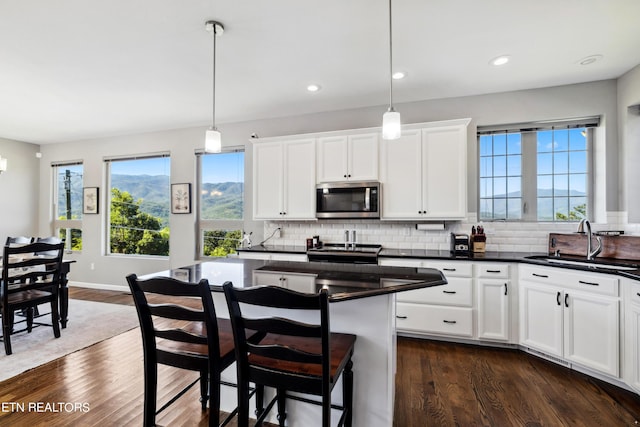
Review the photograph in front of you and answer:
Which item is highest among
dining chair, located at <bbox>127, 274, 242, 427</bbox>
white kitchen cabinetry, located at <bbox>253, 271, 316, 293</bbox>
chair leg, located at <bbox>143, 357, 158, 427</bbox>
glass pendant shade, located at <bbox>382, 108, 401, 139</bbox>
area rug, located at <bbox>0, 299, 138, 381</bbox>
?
glass pendant shade, located at <bbox>382, 108, 401, 139</bbox>

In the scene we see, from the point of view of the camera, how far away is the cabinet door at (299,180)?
3.69 m

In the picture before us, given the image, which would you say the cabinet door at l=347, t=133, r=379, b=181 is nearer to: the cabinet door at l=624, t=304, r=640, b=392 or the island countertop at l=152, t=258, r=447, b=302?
the island countertop at l=152, t=258, r=447, b=302

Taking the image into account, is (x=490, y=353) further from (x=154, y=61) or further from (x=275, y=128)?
(x=154, y=61)

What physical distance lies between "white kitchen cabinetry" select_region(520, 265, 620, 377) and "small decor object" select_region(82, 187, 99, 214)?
256 inches

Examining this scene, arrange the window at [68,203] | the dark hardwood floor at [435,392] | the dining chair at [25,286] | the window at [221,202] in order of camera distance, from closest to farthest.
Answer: the dark hardwood floor at [435,392]
the dining chair at [25,286]
the window at [221,202]
the window at [68,203]

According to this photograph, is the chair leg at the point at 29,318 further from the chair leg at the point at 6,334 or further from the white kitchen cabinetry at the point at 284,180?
the white kitchen cabinetry at the point at 284,180

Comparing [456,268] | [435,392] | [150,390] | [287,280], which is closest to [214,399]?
[150,390]

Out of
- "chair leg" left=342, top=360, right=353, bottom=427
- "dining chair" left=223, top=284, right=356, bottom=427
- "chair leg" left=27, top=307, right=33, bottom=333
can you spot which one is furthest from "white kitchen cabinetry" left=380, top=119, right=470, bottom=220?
"chair leg" left=27, top=307, right=33, bottom=333

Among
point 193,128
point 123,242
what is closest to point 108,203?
point 123,242

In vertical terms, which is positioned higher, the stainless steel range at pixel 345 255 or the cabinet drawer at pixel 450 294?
the stainless steel range at pixel 345 255

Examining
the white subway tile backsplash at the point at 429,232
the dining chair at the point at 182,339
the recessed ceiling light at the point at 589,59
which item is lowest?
the dining chair at the point at 182,339

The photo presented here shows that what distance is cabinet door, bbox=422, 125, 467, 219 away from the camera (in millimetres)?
3182

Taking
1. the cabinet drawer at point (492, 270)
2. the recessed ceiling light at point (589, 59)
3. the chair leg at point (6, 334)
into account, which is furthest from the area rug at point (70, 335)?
the recessed ceiling light at point (589, 59)

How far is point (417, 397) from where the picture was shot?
2.14m
